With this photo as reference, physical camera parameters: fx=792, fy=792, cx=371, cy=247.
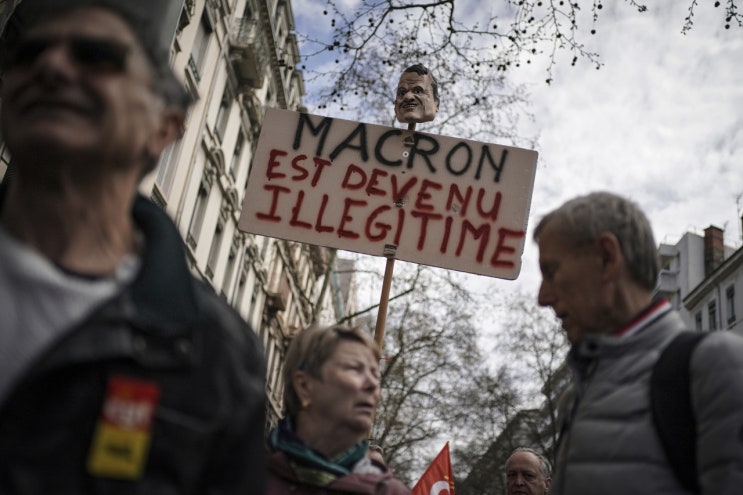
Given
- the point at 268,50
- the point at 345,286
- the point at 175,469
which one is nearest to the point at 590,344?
the point at 175,469

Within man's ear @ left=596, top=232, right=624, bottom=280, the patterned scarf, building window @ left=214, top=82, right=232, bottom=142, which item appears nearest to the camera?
man's ear @ left=596, top=232, right=624, bottom=280

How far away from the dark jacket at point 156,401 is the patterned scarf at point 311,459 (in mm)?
834

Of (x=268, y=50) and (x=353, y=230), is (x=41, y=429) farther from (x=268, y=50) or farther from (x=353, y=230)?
(x=268, y=50)

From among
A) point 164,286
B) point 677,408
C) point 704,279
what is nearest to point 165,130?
point 164,286

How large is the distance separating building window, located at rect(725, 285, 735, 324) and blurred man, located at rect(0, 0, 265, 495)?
32918 mm

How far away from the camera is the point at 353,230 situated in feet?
12.8

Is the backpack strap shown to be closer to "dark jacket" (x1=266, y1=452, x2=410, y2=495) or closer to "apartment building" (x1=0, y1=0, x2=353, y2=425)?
"dark jacket" (x1=266, y1=452, x2=410, y2=495)

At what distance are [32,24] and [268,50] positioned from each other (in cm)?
2081

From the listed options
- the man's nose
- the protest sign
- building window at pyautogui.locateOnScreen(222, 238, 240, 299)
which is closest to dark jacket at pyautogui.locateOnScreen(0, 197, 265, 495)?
the man's nose

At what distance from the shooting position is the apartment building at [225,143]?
1590 centimetres

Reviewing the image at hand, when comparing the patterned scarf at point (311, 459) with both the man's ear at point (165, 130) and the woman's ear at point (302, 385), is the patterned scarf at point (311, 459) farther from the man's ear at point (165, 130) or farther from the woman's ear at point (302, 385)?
the man's ear at point (165, 130)

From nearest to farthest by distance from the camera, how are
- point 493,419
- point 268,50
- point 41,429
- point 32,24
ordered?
1. point 41,429
2. point 32,24
3. point 268,50
4. point 493,419

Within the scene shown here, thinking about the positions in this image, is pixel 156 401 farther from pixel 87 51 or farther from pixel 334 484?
pixel 334 484

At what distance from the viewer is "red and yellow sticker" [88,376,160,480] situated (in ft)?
4.26
